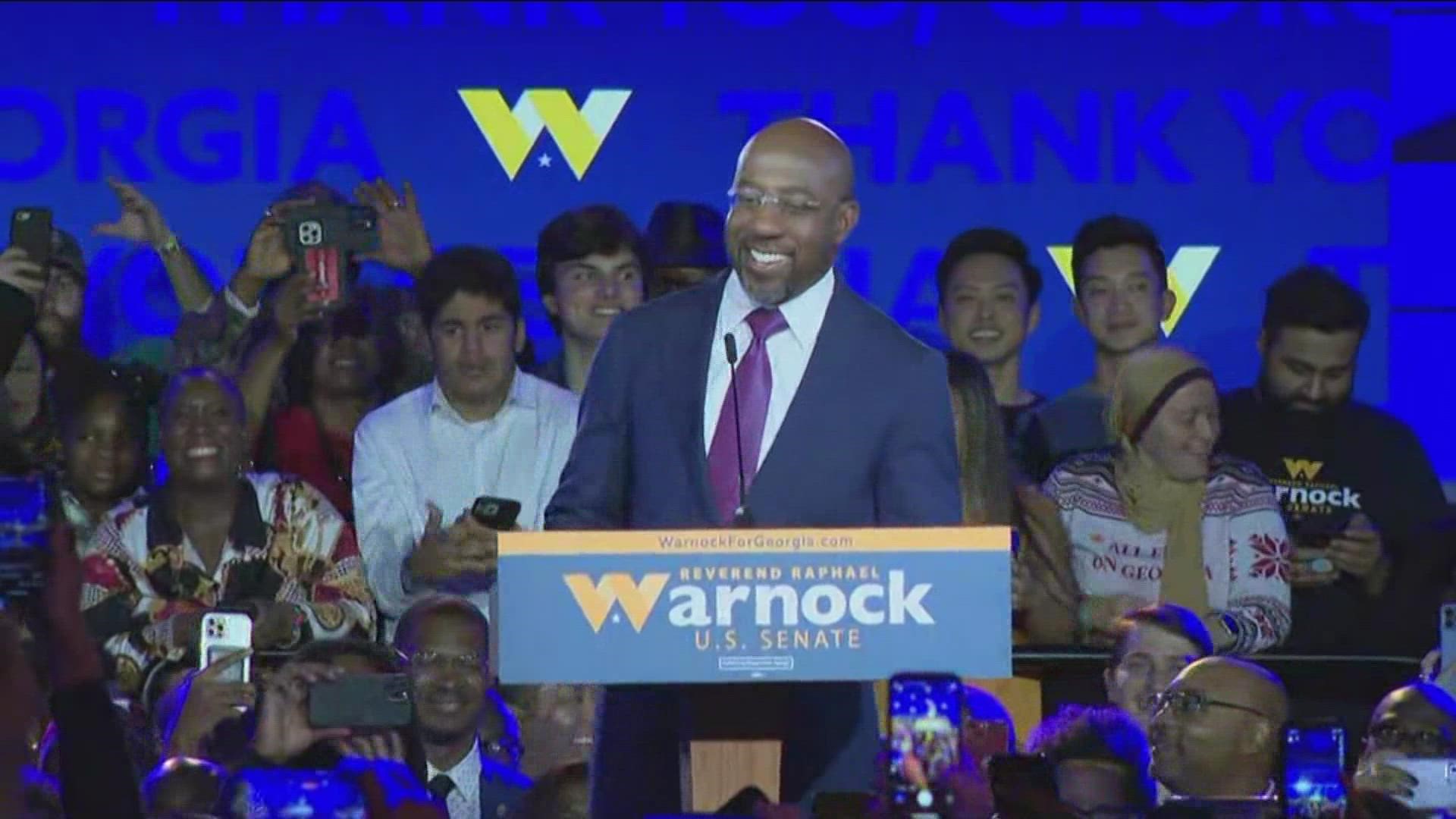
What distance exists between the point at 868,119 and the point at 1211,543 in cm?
209

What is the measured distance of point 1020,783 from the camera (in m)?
4.57

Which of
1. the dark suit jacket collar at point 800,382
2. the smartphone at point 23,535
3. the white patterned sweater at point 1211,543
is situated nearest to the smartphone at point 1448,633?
the white patterned sweater at point 1211,543

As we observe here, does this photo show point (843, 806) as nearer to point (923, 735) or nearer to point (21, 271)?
point (923, 735)

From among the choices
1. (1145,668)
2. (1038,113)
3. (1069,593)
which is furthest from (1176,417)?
(1038,113)

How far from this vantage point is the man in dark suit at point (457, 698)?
6.21m

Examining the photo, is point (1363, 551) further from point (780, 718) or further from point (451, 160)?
point (780, 718)

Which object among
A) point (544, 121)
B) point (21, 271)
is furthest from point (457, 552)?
point (544, 121)

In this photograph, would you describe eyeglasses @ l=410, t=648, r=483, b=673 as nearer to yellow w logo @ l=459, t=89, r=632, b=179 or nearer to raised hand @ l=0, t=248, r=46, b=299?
raised hand @ l=0, t=248, r=46, b=299

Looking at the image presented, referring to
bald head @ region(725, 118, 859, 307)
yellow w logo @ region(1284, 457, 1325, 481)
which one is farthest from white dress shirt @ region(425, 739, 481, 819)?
yellow w logo @ region(1284, 457, 1325, 481)

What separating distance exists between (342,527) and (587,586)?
2910 mm

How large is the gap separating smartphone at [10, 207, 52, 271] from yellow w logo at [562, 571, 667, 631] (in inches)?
148

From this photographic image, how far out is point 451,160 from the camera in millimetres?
8883

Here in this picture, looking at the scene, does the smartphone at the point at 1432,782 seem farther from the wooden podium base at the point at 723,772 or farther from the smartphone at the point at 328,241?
the smartphone at the point at 328,241

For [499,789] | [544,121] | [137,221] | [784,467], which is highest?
[544,121]
